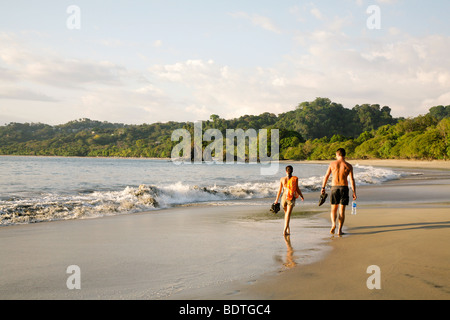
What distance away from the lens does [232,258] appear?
6.37 m

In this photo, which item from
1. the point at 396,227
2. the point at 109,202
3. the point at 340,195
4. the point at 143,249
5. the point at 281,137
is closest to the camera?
the point at 143,249

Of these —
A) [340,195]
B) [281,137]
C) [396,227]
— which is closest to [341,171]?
[340,195]

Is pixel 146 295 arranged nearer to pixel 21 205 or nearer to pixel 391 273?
pixel 391 273

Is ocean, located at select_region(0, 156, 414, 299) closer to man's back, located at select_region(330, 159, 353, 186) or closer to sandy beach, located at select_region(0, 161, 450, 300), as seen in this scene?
sandy beach, located at select_region(0, 161, 450, 300)

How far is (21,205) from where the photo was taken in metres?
12.6

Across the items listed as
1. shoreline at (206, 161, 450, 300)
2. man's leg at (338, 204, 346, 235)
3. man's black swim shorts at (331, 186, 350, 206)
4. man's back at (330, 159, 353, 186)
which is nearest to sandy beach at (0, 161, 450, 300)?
shoreline at (206, 161, 450, 300)

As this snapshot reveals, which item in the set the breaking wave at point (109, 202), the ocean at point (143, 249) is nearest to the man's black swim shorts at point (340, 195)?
the ocean at point (143, 249)

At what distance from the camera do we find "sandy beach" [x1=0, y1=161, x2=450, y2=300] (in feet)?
15.3

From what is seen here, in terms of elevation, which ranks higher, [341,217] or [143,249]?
[341,217]

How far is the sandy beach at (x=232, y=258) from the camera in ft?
15.3

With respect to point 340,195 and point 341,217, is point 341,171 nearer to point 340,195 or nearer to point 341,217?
point 340,195

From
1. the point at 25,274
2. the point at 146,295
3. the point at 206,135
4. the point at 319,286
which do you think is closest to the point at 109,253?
the point at 25,274

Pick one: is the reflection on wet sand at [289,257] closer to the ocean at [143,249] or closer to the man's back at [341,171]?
the ocean at [143,249]
